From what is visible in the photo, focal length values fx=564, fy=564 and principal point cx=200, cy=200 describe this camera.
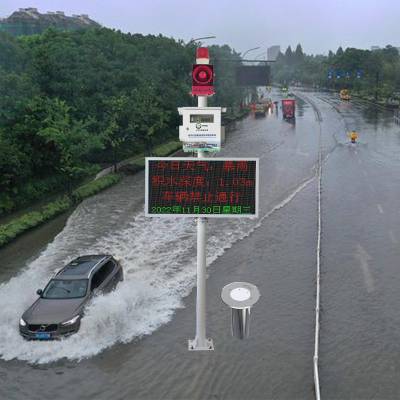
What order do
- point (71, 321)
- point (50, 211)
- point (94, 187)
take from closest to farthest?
point (71, 321)
point (50, 211)
point (94, 187)

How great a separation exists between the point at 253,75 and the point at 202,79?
50931 millimetres

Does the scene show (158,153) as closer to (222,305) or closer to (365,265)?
(365,265)

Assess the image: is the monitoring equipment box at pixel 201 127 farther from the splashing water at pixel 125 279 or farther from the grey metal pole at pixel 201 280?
the splashing water at pixel 125 279

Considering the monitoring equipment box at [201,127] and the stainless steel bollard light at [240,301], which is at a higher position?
the monitoring equipment box at [201,127]

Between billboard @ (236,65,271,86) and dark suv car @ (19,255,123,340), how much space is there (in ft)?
146

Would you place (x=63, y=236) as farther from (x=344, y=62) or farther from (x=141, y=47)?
(x=344, y=62)

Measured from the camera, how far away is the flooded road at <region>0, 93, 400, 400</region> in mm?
13680

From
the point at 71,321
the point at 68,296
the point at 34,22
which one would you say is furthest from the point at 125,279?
the point at 34,22

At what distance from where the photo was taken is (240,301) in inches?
400

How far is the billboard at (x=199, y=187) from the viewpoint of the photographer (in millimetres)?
13203

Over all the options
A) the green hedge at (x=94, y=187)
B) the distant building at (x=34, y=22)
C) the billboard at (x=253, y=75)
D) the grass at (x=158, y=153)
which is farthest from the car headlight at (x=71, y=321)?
the distant building at (x=34, y=22)

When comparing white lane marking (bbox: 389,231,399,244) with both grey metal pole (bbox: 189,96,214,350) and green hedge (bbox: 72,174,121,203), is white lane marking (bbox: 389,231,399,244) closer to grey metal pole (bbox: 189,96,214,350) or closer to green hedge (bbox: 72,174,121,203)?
grey metal pole (bbox: 189,96,214,350)

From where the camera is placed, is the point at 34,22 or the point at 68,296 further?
the point at 34,22

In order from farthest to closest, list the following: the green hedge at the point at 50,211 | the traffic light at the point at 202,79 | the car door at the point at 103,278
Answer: the green hedge at the point at 50,211 < the car door at the point at 103,278 < the traffic light at the point at 202,79
